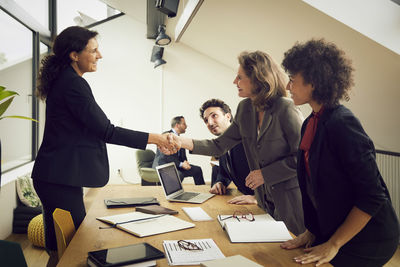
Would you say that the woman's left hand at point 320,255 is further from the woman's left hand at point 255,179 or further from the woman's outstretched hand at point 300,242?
the woman's left hand at point 255,179

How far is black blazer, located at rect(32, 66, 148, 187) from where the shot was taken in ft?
5.73

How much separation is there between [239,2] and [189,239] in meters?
3.03

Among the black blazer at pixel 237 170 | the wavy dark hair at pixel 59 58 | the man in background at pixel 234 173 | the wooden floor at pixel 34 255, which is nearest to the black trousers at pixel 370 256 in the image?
the man in background at pixel 234 173

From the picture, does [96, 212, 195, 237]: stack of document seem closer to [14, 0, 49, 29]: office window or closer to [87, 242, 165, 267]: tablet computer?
[87, 242, 165, 267]: tablet computer

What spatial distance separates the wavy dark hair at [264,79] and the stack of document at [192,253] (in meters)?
0.95

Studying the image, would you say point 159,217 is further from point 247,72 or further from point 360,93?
point 360,93

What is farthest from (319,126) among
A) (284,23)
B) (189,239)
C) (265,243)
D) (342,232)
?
(284,23)

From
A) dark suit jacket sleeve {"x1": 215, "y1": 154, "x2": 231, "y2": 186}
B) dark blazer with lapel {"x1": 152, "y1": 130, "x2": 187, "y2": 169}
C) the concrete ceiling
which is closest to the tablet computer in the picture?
dark suit jacket sleeve {"x1": 215, "y1": 154, "x2": 231, "y2": 186}

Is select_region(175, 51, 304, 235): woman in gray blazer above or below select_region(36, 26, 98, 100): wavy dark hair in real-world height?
below

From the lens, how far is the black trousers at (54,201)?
5.74ft

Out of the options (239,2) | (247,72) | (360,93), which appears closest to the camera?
(247,72)

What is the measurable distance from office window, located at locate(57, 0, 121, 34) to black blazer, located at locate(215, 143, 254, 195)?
185 inches

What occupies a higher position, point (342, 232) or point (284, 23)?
point (284, 23)

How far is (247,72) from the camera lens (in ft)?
6.95
